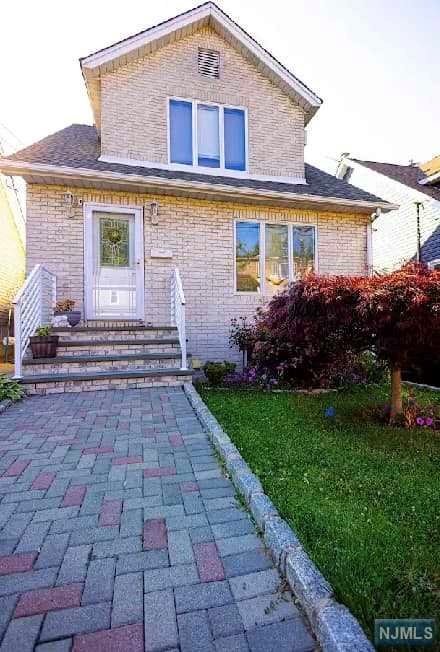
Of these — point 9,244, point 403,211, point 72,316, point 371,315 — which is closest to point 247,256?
point 72,316

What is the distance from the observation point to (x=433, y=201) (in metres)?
11.7

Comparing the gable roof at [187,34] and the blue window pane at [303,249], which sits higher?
the gable roof at [187,34]

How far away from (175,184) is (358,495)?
A: 667cm

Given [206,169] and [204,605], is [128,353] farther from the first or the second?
[204,605]

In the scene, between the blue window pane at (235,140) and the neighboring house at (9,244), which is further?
the neighboring house at (9,244)

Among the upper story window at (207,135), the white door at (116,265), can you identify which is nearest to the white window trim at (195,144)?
the upper story window at (207,135)

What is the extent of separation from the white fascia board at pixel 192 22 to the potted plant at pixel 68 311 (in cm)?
512

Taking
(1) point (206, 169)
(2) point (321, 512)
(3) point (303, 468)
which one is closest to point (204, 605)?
(2) point (321, 512)

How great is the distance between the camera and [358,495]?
259 cm

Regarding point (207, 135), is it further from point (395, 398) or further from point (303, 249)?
point (395, 398)

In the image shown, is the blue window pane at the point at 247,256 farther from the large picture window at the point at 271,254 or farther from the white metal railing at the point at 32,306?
the white metal railing at the point at 32,306

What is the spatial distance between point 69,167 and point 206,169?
303cm

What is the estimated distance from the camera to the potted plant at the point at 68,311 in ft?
23.2

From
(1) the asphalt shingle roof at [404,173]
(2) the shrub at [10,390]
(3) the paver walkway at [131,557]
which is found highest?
(1) the asphalt shingle roof at [404,173]
